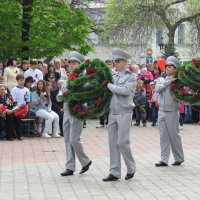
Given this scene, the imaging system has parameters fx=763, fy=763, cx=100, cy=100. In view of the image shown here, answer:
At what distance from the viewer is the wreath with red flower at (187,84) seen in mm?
13844

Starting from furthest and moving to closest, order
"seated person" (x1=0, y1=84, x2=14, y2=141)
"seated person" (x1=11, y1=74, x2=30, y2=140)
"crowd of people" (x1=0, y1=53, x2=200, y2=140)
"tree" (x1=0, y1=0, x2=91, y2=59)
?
"tree" (x1=0, y1=0, x2=91, y2=59) → "crowd of people" (x1=0, y1=53, x2=200, y2=140) → "seated person" (x1=11, y1=74, x2=30, y2=140) → "seated person" (x1=0, y1=84, x2=14, y2=141)

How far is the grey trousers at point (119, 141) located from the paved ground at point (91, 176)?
0.77ft

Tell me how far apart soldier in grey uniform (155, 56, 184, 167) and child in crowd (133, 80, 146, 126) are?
9327mm

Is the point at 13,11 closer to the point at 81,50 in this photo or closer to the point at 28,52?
the point at 28,52

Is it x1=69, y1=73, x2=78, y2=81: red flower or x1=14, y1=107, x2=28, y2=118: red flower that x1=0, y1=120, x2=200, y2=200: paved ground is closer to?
x1=14, y1=107, x2=28, y2=118: red flower

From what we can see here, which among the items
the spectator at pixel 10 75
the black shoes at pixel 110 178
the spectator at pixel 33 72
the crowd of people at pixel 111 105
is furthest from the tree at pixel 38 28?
the black shoes at pixel 110 178

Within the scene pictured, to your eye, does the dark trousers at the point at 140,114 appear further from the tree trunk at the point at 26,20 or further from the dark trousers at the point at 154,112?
the tree trunk at the point at 26,20

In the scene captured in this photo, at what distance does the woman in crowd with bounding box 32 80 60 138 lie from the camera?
68.1ft

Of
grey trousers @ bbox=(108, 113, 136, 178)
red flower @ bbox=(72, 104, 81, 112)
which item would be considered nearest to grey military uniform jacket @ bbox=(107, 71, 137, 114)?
grey trousers @ bbox=(108, 113, 136, 178)

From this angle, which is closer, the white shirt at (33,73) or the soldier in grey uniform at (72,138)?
the soldier in grey uniform at (72,138)

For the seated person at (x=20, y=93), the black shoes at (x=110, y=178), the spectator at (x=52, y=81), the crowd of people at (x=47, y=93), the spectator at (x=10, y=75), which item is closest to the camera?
the black shoes at (x=110, y=178)

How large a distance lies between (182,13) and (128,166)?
4047 cm

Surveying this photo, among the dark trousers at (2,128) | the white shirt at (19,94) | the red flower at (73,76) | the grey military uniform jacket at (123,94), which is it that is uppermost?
the red flower at (73,76)

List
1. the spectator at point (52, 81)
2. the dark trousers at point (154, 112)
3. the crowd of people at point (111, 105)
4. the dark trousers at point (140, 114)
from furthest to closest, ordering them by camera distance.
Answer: the dark trousers at point (154, 112), the dark trousers at point (140, 114), the spectator at point (52, 81), the crowd of people at point (111, 105)
